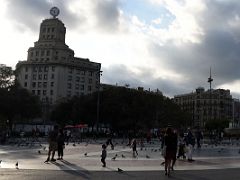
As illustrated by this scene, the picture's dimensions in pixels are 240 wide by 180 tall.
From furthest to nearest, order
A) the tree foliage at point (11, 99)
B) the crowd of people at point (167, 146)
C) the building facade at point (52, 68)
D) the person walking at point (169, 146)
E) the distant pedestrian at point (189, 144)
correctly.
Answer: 1. the building facade at point (52, 68)
2. the tree foliage at point (11, 99)
3. the distant pedestrian at point (189, 144)
4. the crowd of people at point (167, 146)
5. the person walking at point (169, 146)

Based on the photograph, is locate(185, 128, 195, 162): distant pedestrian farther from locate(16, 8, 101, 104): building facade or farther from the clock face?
the clock face

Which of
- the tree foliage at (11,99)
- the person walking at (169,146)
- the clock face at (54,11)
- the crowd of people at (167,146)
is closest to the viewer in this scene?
the person walking at (169,146)

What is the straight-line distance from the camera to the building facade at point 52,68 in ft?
520

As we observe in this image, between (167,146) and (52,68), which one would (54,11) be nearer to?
(52,68)

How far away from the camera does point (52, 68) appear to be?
158750 millimetres

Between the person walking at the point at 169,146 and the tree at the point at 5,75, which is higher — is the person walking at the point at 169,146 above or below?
below

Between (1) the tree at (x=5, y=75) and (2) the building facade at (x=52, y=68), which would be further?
(2) the building facade at (x=52, y=68)

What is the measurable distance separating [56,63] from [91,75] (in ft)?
53.2

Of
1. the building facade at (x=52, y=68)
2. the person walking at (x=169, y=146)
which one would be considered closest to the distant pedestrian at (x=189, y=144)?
the person walking at (x=169, y=146)

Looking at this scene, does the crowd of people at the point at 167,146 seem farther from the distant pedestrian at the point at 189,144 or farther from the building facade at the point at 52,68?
the building facade at the point at 52,68

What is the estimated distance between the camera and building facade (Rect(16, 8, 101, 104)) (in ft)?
520

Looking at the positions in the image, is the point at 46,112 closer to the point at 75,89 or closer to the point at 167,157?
the point at 75,89

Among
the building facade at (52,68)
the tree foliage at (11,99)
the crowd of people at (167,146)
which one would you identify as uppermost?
the building facade at (52,68)

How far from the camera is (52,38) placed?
160375 millimetres
